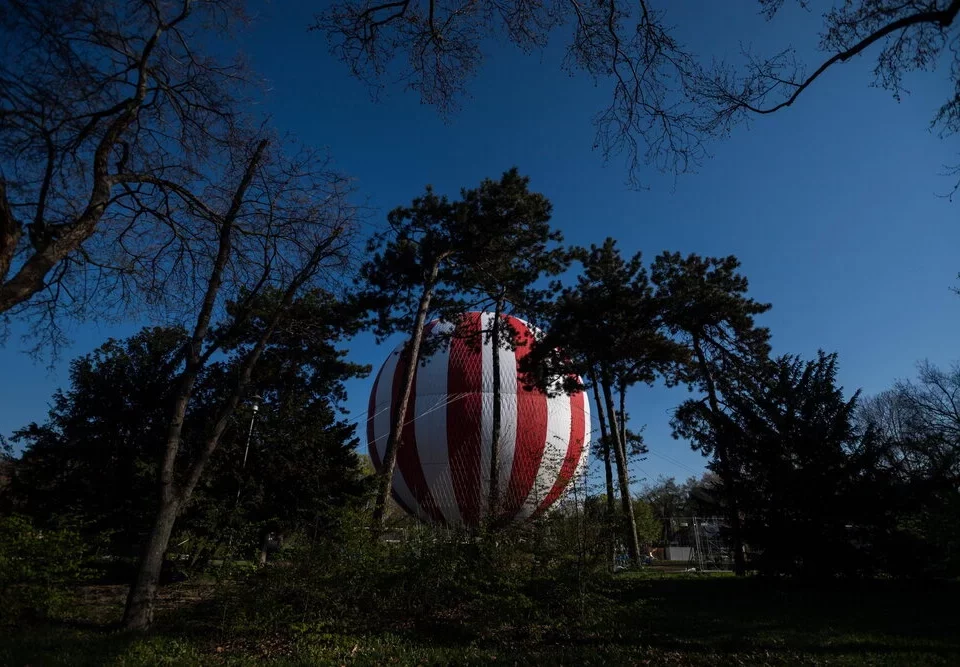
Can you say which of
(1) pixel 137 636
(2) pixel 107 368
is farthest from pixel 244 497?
(1) pixel 137 636

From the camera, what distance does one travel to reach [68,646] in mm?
5746

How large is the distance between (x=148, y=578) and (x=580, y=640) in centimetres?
576

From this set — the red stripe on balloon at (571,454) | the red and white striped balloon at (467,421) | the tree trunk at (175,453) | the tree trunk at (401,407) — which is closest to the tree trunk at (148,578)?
the tree trunk at (175,453)

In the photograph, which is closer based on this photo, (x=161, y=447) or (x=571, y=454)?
(x=161, y=447)

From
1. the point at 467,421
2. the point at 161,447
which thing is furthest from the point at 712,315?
the point at 161,447

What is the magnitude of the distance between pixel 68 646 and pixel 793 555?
12.3 metres

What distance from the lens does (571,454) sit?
13.3 meters

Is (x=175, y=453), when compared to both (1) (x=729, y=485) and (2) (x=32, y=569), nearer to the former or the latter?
(2) (x=32, y=569)

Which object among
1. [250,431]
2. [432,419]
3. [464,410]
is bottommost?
[250,431]

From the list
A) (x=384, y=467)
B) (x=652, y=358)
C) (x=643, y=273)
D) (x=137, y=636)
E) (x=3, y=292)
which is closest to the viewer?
(x=3, y=292)

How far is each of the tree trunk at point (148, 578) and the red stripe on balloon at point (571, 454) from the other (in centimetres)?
527

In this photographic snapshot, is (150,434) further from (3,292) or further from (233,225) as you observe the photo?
(3,292)

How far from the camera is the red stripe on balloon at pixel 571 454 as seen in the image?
301 inches

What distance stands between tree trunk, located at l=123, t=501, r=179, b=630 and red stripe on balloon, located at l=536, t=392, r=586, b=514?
5.27 m
